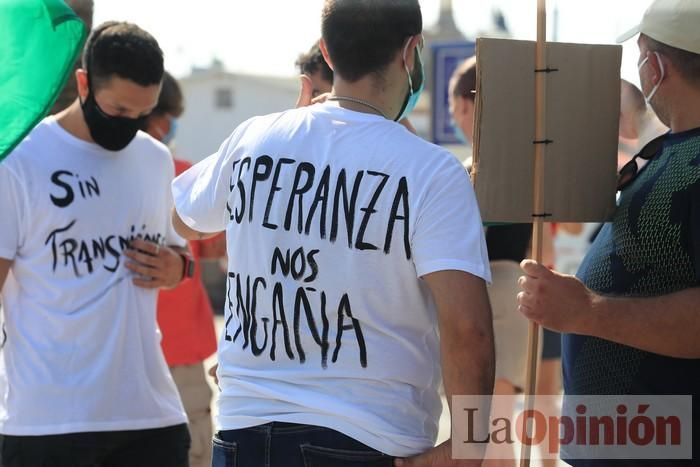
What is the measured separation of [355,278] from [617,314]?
676 mm

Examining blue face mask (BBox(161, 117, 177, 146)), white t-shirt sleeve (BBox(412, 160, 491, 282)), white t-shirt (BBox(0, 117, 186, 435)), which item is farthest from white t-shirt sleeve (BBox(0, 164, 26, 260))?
blue face mask (BBox(161, 117, 177, 146))

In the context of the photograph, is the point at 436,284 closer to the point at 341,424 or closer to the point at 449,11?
the point at 341,424

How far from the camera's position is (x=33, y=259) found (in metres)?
3.83

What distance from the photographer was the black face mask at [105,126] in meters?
4.00

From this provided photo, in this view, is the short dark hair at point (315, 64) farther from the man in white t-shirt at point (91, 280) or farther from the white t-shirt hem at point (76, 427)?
the white t-shirt hem at point (76, 427)

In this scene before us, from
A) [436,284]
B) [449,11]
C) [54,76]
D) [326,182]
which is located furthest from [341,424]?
[449,11]

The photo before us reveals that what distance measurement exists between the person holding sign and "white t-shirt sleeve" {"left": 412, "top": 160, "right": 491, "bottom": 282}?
0.25 meters

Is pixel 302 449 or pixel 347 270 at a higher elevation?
pixel 347 270

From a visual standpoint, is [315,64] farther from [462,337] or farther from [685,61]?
[462,337]

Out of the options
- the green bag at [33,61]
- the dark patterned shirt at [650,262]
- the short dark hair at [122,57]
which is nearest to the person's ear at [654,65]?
the dark patterned shirt at [650,262]

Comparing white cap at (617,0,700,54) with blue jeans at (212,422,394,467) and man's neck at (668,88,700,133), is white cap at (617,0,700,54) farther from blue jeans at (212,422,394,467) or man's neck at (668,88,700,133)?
blue jeans at (212,422,394,467)

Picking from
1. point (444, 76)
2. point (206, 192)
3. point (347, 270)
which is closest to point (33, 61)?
point (206, 192)

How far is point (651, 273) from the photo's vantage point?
9.69 feet

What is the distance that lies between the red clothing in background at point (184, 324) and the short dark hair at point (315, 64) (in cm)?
145
